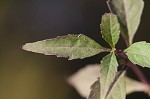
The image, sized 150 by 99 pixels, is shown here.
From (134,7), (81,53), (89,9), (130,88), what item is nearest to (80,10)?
(89,9)

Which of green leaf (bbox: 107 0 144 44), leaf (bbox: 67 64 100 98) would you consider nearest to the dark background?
leaf (bbox: 67 64 100 98)

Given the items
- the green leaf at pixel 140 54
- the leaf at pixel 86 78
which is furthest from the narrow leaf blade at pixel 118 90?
the leaf at pixel 86 78

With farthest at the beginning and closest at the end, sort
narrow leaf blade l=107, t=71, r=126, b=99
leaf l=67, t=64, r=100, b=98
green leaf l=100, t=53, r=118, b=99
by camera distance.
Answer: leaf l=67, t=64, r=100, b=98
narrow leaf blade l=107, t=71, r=126, b=99
green leaf l=100, t=53, r=118, b=99

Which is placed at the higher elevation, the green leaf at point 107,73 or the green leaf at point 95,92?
the green leaf at point 107,73

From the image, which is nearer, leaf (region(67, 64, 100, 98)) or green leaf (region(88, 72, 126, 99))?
green leaf (region(88, 72, 126, 99))

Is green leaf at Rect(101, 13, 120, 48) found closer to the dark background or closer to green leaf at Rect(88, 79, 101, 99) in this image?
green leaf at Rect(88, 79, 101, 99)

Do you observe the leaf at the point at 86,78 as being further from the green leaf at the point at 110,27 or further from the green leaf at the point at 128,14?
the green leaf at the point at 110,27
